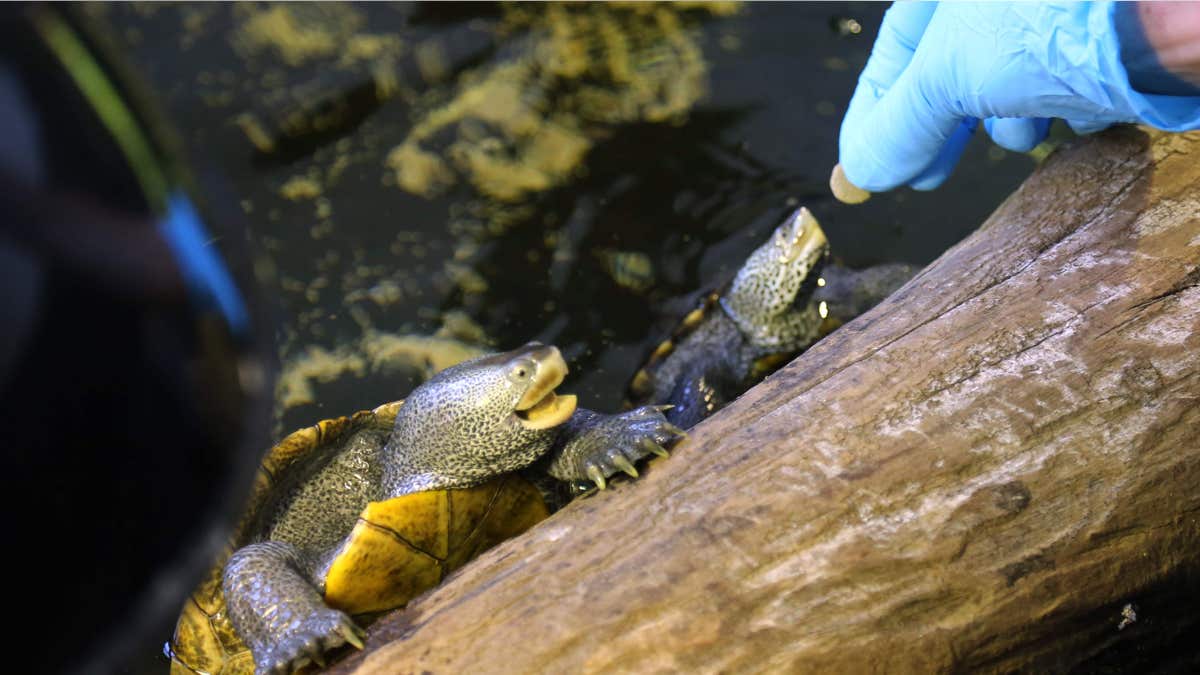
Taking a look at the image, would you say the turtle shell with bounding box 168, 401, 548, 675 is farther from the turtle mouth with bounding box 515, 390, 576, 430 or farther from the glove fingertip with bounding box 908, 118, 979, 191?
the glove fingertip with bounding box 908, 118, 979, 191

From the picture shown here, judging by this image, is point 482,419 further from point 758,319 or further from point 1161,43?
point 1161,43

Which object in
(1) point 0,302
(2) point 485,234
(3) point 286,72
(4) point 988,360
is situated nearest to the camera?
(1) point 0,302

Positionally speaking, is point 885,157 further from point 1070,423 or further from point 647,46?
point 647,46

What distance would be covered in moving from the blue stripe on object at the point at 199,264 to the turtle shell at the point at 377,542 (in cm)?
149

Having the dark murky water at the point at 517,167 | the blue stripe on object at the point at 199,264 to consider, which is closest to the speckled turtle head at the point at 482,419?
the dark murky water at the point at 517,167

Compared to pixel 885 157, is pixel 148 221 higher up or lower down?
higher up

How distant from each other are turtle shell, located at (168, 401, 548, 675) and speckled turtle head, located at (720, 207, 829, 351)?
3.67 ft

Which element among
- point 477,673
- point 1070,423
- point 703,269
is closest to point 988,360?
point 1070,423

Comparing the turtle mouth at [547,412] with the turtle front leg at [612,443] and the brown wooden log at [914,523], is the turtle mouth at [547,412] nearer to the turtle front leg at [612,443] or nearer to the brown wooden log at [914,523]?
the turtle front leg at [612,443]

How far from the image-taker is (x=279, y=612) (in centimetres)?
164

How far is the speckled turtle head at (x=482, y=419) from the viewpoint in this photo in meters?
1.86

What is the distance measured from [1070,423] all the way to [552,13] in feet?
8.09

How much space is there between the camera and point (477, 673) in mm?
1242

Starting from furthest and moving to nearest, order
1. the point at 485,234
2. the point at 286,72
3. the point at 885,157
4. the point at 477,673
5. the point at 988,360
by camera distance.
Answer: the point at 286,72 → the point at 485,234 → the point at 885,157 → the point at 988,360 → the point at 477,673
